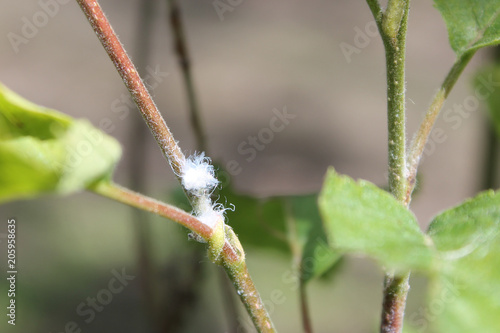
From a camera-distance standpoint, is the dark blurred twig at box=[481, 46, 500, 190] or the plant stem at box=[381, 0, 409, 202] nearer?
the plant stem at box=[381, 0, 409, 202]

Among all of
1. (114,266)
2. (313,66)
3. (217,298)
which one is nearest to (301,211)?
(217,298)

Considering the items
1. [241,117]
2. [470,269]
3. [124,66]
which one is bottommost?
[470,269]

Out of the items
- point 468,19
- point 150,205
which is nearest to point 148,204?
point 150,205

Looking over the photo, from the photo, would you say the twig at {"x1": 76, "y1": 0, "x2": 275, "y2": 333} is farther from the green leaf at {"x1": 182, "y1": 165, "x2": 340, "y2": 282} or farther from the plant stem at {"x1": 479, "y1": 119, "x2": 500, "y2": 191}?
the plant stem at {"x1": 479, "y1": 119, "x2": 500, "y2": 191}

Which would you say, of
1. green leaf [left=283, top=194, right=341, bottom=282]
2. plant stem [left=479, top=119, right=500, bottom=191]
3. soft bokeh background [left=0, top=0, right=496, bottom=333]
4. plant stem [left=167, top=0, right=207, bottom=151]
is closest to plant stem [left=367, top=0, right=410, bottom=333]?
green leaf [left=283, top=194, right=341, bottom=282]

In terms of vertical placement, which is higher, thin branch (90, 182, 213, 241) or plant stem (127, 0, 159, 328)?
plant stem (127, 0, 159, 328)

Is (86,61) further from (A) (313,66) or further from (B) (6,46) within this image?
(A) (313,66)

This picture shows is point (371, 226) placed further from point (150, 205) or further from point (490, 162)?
point (490, 162)

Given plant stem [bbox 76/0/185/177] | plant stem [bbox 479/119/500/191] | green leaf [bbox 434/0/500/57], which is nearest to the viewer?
plant stem [bbox 76/0/185/177]
